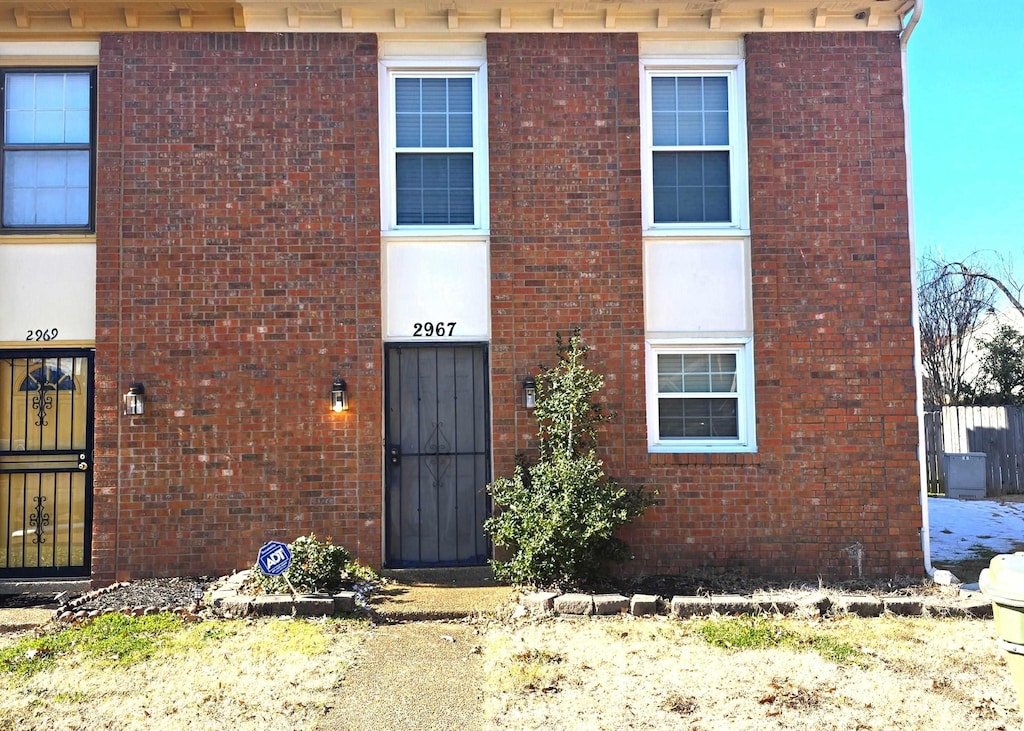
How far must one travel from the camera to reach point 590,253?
26.1ft

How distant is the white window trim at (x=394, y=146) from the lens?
26.3 feet

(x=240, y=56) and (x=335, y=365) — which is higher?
(x=240, y=56)

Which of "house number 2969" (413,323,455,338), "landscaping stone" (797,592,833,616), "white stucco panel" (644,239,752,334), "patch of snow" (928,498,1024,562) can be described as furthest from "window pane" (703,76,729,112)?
"patch of snow" (928,498,1024,562)

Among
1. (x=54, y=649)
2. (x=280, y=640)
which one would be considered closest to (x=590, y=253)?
(x=280, y=640)

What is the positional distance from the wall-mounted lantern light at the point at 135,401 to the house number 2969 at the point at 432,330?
2.73 metres

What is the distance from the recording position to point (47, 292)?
7.86 meters

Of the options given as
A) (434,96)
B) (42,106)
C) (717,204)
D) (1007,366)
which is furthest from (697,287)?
(1007,366)

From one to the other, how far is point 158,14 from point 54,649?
237 inches

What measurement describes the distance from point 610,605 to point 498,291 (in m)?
3.23

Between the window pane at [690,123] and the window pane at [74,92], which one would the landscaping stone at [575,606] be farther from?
the window pane at [74,92]

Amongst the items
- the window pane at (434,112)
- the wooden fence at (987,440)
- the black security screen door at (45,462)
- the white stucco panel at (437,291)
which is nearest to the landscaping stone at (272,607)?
the black security screen door at (45,462)

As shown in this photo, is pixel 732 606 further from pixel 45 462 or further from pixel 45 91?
pixel 45 91

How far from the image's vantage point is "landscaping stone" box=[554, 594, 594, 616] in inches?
261

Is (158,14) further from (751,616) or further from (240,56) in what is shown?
(751,616)
